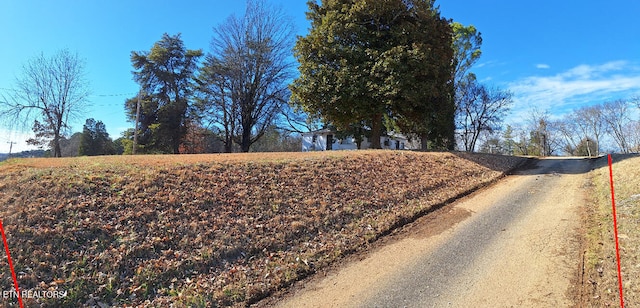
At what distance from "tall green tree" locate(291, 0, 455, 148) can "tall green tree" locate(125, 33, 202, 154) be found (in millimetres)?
19460

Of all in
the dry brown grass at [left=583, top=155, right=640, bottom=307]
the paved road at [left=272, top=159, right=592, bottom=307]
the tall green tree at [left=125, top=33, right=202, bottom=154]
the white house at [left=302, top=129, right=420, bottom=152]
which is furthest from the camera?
the white house at [left=302, top=129, right=420, bottom=152]

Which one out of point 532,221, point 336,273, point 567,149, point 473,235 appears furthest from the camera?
point 567,149

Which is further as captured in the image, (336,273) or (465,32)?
(465,32)

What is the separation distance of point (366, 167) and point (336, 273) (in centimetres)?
555

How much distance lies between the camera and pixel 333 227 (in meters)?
6.02

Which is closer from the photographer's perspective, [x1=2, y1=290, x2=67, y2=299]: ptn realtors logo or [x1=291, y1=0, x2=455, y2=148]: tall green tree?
[x1=2, y1=290, x2=67, y2=299]: ptn realtors logo

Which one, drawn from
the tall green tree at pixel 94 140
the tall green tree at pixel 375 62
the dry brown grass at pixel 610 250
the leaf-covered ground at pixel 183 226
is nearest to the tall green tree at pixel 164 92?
the tall green tree at pixel 94 140

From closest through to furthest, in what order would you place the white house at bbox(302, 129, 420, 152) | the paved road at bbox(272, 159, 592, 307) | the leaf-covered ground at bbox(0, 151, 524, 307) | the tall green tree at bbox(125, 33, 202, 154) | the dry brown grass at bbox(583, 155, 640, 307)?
the dry brown grass at bbox(583, 155, 640, 307)
the paved road at bbox(272, 159, 592, 307)
the leaf-covered ground at bbox(0, 151, 524, 307)
the tall green tree at bbox(125, 33, 202, 154)
the white house at bbox(302, 129, 420, 152)

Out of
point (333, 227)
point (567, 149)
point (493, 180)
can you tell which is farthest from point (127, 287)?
point (567, 149)

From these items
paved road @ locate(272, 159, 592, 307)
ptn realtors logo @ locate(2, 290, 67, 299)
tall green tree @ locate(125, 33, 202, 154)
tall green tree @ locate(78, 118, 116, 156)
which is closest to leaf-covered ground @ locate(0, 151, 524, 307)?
ptn realtors logo @ locate(2, 290, 67, 299)

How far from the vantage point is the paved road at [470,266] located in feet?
12.4

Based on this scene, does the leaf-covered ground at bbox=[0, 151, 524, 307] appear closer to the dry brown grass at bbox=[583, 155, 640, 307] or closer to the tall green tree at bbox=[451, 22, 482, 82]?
the dry brown grass at bbox=[583, 155, 640, 307]

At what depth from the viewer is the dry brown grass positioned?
352cm

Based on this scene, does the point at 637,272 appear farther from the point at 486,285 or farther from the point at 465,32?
the point at 465,32
